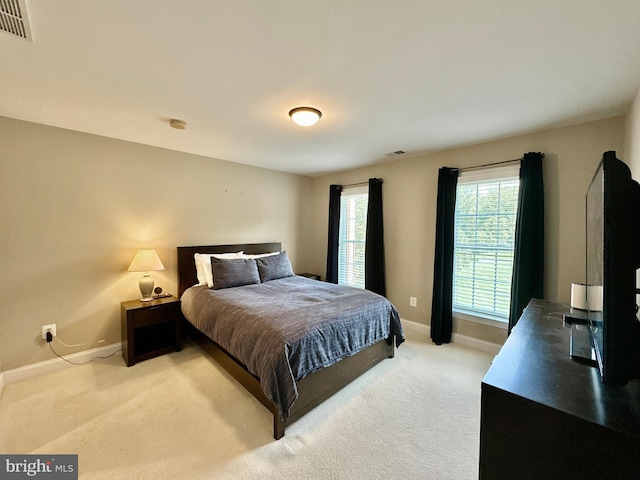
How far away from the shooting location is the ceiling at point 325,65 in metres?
1.21

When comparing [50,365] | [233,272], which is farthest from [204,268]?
[50,365]

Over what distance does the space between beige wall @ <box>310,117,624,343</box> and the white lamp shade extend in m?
2.74

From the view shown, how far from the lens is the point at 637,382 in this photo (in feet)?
3.17

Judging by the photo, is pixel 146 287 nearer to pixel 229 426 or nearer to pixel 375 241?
pixel 229 426

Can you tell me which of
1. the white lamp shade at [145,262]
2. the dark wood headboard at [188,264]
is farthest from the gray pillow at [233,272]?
the white lamp shade at [145,262]

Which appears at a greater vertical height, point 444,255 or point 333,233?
point 333,233

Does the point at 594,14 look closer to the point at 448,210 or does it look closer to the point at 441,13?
the point at 441,13

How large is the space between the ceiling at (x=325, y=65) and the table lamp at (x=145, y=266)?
1.30 m

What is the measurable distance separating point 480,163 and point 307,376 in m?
2.91

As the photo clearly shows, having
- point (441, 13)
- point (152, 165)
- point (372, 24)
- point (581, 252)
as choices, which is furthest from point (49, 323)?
point (581, 252)

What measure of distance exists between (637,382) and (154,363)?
3.47 meters

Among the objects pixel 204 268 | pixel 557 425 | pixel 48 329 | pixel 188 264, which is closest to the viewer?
pixel 557 425

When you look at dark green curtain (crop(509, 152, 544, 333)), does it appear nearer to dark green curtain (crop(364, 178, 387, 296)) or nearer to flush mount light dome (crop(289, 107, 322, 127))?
dark green curtain (crop(364, 178, 387, 296))

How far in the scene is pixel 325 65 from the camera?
1578mm
